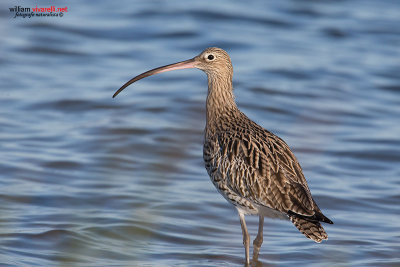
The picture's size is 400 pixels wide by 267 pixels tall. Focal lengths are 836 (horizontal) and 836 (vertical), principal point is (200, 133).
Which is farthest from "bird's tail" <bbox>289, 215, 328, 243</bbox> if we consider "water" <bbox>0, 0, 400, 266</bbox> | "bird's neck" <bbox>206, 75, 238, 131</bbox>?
"bird's neck" <bbox>206, 75, 238, 131</bbox>

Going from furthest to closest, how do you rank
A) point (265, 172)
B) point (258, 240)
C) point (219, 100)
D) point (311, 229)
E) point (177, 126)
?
1. point (177, 126)
2. point (219, 100)
3. point (258, 240)
4. point (265, 172)
5. point (311, 229)

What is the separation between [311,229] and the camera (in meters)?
7.02

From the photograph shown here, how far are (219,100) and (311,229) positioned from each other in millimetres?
2046

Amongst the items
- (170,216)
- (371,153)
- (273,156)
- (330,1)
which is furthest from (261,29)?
(273,156)

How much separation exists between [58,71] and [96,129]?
3.03 metres

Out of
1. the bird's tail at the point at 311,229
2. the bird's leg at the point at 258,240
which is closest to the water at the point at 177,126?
the bird's leg at the point at 258,240

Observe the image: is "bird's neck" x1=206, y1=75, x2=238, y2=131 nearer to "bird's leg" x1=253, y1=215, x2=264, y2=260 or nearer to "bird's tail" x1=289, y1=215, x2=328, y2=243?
"bird's leg" x1=253, y1=215, x2=264, y2=260

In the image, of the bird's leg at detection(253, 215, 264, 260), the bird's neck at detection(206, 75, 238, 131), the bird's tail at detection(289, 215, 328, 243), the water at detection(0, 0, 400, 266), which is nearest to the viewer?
the bird's tail at detection(289, 215, 328, 243)

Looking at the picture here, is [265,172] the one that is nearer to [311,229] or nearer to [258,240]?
[311,229]

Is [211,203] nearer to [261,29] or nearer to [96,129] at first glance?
[96,129]

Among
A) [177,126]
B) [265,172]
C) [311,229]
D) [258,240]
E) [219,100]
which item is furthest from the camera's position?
[177,126]

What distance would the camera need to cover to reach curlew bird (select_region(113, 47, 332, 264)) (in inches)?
284

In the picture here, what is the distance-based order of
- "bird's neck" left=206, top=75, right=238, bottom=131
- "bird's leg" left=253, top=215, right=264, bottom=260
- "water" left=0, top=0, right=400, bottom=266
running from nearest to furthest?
1. "bird's leg" left=253, top=215, right=264, bottom=260
2. "water" left=0, top=0, right=400, bottom=266
3. "bird's neck" left=206, top=75, right=238, bottom=131

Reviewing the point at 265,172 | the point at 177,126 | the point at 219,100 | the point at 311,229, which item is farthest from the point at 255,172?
the point at 177,126
